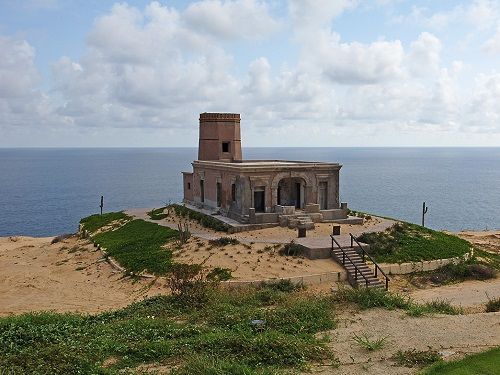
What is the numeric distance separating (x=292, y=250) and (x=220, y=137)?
18.2 metres

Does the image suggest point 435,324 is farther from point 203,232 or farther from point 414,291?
point 203,232

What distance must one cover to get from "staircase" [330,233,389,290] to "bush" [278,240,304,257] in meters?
1.70

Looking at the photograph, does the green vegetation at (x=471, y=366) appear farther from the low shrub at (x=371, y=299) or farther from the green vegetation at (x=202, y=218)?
the green vegetation at (x=202, y=218)

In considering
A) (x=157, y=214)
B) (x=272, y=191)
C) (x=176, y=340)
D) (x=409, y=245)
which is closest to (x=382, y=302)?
(x=176, y=340)

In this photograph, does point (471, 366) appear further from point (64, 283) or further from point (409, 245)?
point (64, 283)

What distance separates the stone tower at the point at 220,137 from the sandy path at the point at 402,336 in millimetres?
27949

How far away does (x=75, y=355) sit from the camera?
37.1ft

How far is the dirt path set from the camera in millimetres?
20344

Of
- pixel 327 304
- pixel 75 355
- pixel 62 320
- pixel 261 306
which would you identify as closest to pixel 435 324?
pixel 327 304

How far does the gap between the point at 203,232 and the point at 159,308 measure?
14.9 metres

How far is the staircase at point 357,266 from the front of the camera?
74.5 feet

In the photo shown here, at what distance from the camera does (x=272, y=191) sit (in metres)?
32.4

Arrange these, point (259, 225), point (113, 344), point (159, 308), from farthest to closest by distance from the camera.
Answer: point (259, 225)
point (159, 308)
point (113, 344)

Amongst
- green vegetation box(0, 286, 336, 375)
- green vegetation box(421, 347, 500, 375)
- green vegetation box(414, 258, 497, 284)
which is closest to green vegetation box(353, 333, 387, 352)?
green vegetation box(0, 286, 336, 375)
